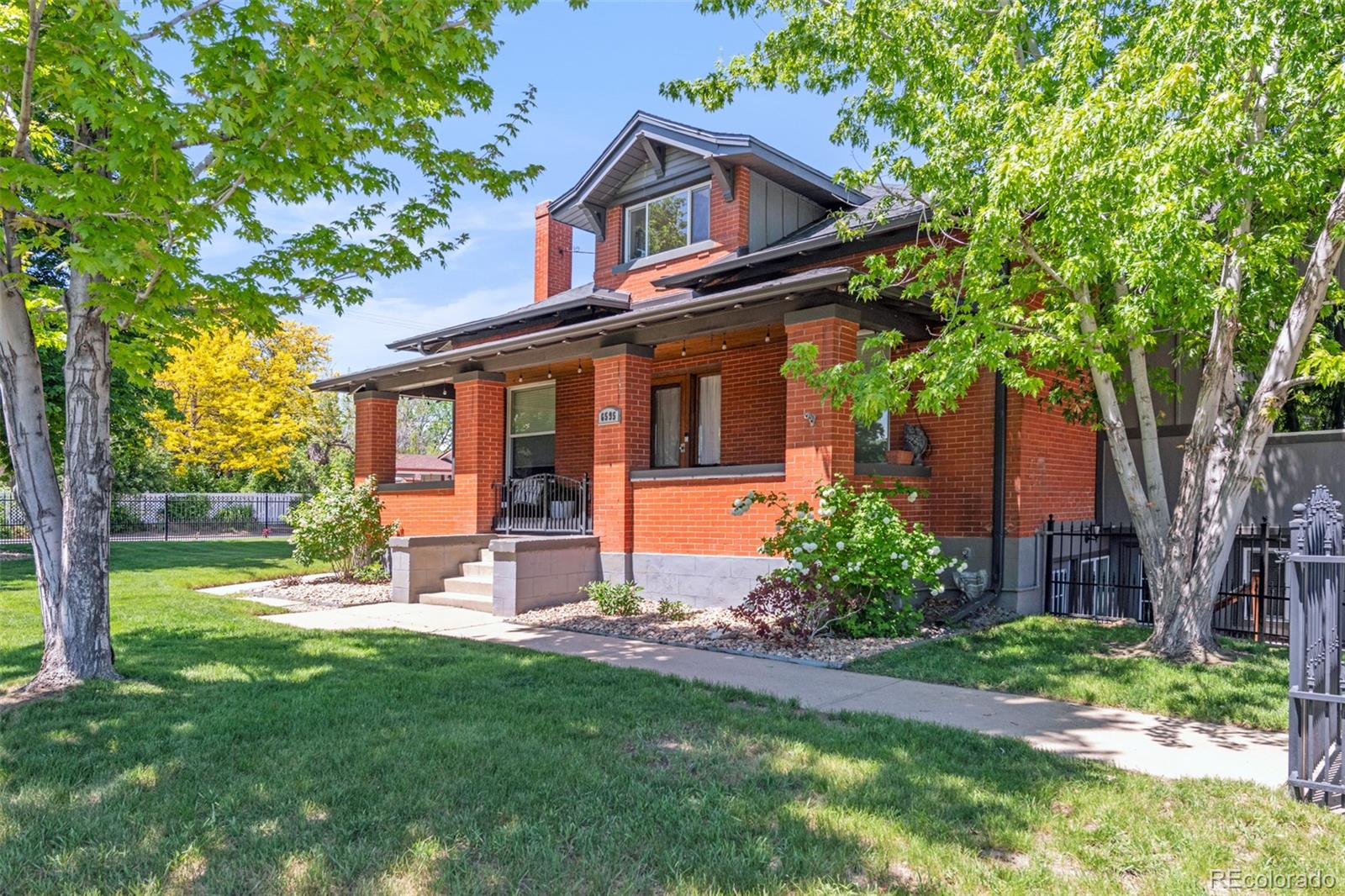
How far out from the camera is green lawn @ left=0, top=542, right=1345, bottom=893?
131 inches

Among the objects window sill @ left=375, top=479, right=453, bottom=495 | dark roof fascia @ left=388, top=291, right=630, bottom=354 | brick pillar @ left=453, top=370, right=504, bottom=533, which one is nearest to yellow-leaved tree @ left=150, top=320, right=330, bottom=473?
dark roof fascia @ left=388, top=291, right=630, bottom=354

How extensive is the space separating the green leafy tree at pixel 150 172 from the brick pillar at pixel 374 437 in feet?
26.3

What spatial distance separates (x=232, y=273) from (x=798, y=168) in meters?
9.40

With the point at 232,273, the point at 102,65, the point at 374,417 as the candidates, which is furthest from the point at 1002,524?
the point at 374,417

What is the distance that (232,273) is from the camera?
7043mm

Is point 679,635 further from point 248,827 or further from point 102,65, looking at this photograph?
point 102,65

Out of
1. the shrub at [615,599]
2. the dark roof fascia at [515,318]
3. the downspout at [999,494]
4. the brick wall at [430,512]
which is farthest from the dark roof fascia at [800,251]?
the shrub at [615,599]

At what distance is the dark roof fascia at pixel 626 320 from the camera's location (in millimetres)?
8984

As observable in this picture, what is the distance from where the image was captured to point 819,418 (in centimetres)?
933

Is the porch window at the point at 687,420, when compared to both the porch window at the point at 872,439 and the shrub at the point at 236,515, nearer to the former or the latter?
the porch window at the point at 872,439

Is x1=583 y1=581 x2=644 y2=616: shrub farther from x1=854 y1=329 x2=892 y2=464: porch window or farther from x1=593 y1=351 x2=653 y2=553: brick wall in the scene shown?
x1=854 y1=329 x2=892 y2=464: porch window

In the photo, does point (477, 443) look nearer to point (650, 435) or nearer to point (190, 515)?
point (650, 435)

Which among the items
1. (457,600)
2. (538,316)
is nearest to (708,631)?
(457,600)

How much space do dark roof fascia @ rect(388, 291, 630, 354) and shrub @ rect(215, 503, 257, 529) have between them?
17.9m
